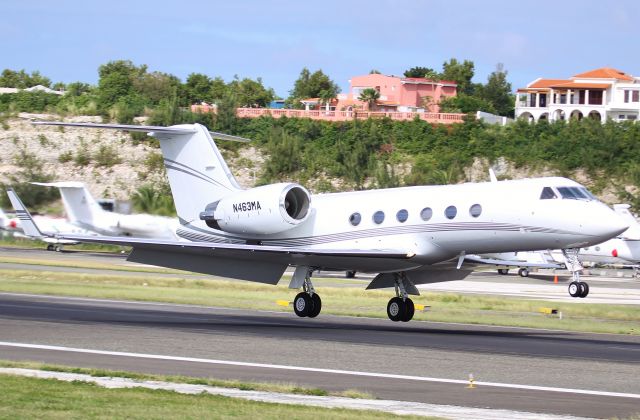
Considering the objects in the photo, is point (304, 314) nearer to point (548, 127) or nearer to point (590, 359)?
point (590, 359)

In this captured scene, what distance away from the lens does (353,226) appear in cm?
2720

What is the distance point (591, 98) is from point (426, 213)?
83.2m

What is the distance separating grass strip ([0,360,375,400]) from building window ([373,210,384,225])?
11.2 metres

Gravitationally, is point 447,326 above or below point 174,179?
below

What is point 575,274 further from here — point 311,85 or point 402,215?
point 311,85

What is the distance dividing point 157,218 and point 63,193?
38.9 ft

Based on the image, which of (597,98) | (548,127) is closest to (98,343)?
(548,127)

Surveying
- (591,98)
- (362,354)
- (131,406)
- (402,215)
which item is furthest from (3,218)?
(591,98)

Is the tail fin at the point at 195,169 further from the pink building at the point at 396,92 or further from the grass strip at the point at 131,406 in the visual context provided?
the pink building at the point at 396,92

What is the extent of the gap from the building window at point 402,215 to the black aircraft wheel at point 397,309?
2.71 metres

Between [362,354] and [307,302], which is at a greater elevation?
[362,354]

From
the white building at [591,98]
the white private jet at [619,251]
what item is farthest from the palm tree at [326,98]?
the white private jet at [619,251]

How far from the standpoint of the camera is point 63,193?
56.5m

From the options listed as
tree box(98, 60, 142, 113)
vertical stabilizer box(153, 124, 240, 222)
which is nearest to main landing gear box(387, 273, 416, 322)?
vertical stabilizer box(153, 124, 240, 222)
